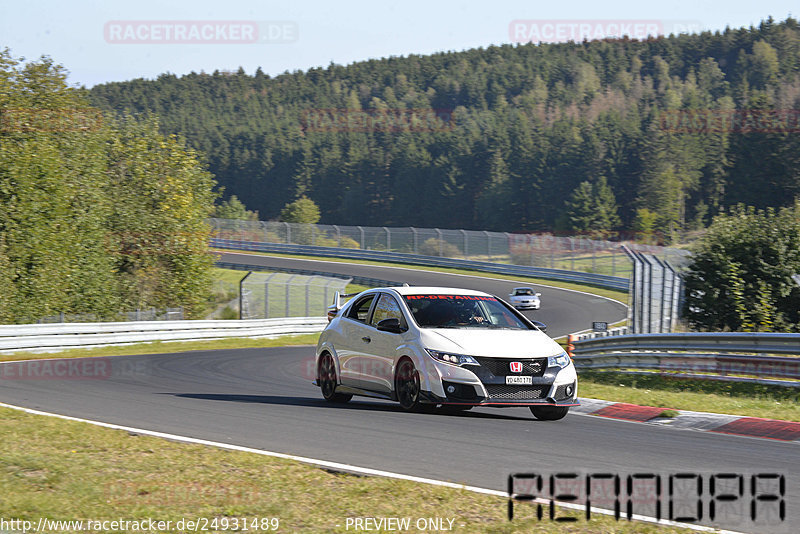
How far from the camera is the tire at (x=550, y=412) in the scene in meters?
10.7

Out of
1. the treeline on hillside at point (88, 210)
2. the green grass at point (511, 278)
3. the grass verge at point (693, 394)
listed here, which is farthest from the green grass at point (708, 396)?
the green grass at point (511, 278)

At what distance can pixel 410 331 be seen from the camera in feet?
35.2

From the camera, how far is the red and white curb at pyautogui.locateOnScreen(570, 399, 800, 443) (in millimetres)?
10094

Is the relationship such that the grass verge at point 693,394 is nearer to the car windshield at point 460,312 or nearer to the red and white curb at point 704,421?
the red and white curb at point 704,421

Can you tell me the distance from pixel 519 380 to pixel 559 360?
0.65 m

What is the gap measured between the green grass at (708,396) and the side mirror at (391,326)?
4.16m

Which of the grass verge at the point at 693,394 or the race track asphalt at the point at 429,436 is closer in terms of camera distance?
the race track asphalt at the point at 429,436

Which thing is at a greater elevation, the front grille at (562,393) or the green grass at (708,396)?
the front grille at (562,393)

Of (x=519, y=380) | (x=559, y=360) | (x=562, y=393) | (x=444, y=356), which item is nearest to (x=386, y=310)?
(x=444, y=356)

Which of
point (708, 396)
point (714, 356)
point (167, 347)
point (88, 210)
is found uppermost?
point (88, 210)

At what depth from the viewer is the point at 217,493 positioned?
618 cm

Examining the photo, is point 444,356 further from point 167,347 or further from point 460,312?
point 167,347

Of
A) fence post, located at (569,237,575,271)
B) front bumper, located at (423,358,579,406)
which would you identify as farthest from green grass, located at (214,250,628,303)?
front bumper, located at (423,358,579,406)

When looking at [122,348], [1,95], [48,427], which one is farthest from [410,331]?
[1,95]
